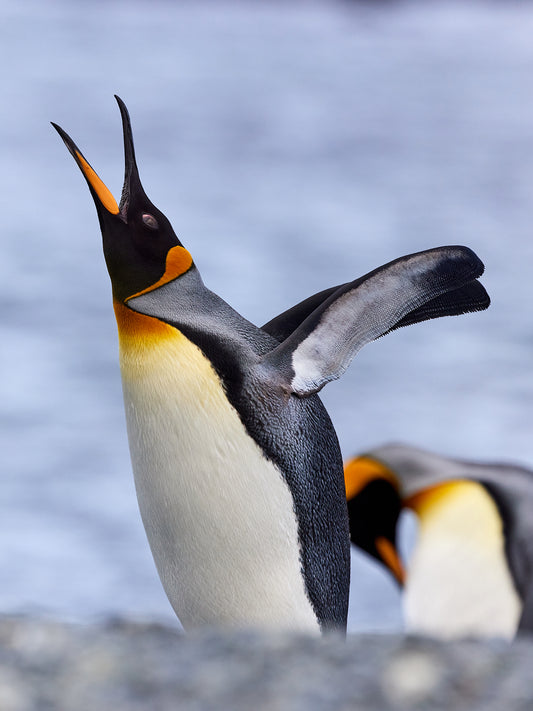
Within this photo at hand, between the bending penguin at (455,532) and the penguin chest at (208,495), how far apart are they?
3.91 ft

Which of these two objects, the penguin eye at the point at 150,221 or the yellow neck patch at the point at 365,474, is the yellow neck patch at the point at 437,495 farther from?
the penguin eye at the point at 150,221

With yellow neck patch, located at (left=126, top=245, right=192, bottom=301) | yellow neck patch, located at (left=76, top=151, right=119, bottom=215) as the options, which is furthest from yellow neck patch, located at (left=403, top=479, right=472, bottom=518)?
yellow neck patch, located at (left=76, top=151, right=119, bottom=215)

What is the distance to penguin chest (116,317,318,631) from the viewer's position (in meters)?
1.45

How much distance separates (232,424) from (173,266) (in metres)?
0.25

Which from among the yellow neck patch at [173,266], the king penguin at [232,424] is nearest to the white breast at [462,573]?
the king penguin at [232,424]

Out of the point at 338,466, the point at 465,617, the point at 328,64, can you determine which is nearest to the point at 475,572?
the point at 465,617

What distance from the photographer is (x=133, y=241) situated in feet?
4.93

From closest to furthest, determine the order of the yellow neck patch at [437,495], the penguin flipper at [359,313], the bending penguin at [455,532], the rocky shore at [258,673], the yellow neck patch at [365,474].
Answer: the rocky shore at [258,673], the penguin flipper at [359,313], the bending penguin at [455,532], the yellow neck patch at [437,495], the yellow neck patch at [365,474]

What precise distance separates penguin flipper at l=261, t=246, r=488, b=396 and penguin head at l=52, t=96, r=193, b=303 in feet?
0.66

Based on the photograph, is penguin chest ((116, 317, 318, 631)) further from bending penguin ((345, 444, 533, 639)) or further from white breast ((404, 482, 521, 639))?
white breast ((404, 482, 521, 639))

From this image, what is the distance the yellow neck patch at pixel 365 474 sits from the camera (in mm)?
2965

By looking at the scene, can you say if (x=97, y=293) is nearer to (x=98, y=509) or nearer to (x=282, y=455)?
(x=98, y=509)

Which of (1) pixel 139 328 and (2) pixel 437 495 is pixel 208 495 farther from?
(2) pixel 437 495

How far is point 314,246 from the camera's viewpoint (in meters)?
12.8
